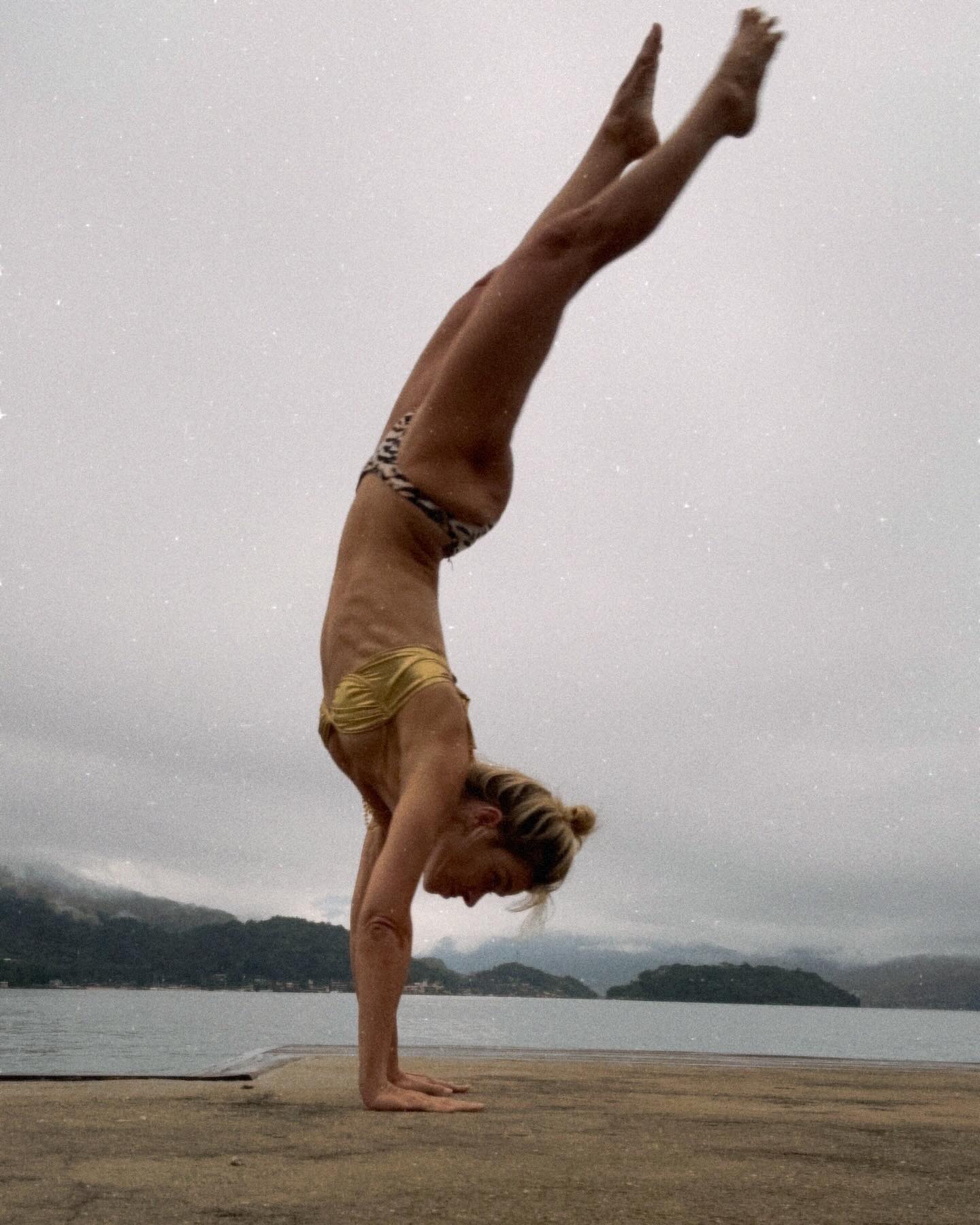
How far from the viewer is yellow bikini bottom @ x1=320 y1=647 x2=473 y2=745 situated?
3.71 metres

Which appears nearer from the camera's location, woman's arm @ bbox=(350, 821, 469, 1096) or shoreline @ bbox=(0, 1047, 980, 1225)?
shoreline @ bbox=(0, 1047, 980, 1225)

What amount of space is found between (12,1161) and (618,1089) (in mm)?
2682

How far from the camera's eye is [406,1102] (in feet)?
10.5

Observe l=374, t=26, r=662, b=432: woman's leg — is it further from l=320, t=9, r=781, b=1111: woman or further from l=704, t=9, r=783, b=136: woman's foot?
l=704, t=9, r=783, b=136: woman's foot

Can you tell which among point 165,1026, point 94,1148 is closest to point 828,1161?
point 94,1148

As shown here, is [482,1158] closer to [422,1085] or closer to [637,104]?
[422,1085]

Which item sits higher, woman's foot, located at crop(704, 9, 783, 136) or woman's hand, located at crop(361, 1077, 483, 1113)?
woman's foot, located at crop(704, 9, 783, 136)

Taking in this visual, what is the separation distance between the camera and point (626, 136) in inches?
164

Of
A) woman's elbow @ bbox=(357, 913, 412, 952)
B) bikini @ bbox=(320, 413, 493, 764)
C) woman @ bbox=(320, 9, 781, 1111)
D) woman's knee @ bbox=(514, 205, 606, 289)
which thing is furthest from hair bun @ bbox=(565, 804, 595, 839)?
woman's knee @ bbox=(514, 205, 606, 289)

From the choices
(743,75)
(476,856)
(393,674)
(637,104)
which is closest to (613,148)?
(637,104)

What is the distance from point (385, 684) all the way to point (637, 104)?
2302 mm

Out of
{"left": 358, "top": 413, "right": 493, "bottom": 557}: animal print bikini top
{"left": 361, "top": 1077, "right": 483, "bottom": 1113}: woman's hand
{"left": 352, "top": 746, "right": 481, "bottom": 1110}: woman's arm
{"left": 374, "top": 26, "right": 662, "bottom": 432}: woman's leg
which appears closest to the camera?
{"left": 361, "top": 1077, "right": 483, "bottom": 1113}: woman's hand

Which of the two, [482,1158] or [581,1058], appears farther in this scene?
[581,1058]

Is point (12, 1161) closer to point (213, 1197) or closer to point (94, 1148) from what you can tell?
point (94, 1148)
